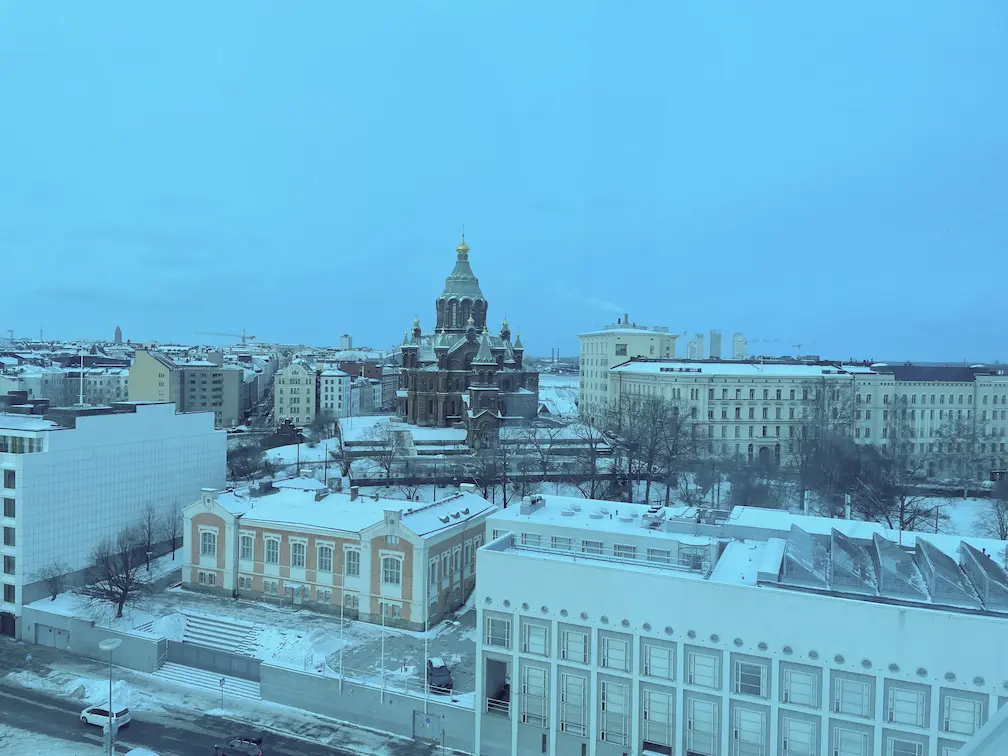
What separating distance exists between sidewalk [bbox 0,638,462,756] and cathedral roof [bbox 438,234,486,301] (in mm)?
56194

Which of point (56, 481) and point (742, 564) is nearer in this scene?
point (742, 564)

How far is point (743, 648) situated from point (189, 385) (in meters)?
90.0

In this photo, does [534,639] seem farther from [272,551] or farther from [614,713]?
[272,551]

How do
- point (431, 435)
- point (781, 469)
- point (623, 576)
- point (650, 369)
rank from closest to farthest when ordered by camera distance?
point (623, 576), point (781, 469), point (431, 435), point (650, 369)

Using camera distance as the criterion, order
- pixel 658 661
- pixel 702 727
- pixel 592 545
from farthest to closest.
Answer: pixel 592 545, pixel 658 661, pixel 702 727

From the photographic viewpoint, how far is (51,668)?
31484 millimetres

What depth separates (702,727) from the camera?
21328mm

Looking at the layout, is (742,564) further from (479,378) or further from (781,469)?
(479,378)

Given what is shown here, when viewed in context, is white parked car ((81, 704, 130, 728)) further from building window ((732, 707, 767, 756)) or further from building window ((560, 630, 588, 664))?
building window ((732, 707, 767, 756))

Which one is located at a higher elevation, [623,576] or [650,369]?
[650,369]

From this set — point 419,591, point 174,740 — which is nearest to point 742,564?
point 419,591

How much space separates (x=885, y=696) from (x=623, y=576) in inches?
274

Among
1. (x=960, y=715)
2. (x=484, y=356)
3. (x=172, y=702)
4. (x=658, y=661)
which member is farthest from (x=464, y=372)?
(x=960, y=715)

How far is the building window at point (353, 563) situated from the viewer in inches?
1372
